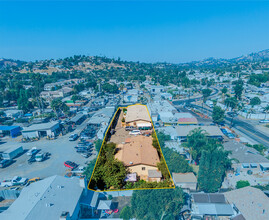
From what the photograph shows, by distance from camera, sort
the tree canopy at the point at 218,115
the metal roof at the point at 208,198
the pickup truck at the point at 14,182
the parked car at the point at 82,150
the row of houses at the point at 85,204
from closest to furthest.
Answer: the row of houses at the point at 85,204 → the metal roof at the point at 208,198 → the pickup truck at the point at 14,182 → the parked car at the point at 82,150 → the tree canopy at the point at 218,115

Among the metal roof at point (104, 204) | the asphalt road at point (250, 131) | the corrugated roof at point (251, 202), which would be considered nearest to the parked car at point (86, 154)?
the metal roof at point (104, 204)

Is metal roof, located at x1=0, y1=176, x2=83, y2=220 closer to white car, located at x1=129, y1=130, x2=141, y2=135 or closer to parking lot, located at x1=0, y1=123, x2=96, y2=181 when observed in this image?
parking lot, located at x1=0, y1=123, x2=96, y2=181

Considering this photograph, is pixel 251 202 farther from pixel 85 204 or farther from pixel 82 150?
pixel 82 150

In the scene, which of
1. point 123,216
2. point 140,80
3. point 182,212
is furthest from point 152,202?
point 140,80

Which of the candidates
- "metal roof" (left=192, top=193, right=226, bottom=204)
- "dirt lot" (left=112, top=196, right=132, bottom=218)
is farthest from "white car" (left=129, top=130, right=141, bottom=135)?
"metal roof" (left=192, top=193, right=226, bottom=204)

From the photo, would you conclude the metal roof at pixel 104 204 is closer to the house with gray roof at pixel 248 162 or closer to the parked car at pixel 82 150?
Result: the parked car at pixel 82 150

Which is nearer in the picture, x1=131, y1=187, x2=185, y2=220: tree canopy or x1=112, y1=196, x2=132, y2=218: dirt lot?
x1=131, y1=187, x2=185, y2=220: tree canopy

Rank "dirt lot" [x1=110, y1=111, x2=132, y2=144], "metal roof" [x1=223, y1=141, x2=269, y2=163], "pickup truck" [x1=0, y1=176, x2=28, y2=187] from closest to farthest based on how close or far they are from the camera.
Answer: "dirt lot" [x1=110, y1=111, x2=132, y2=144], "pickup truck" [x1=0, y1=176, x2=28, y2=187], "metal roof" [x1=223, y1=141, x2=269, y2=163]

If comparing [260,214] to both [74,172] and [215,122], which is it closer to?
[74,172]
